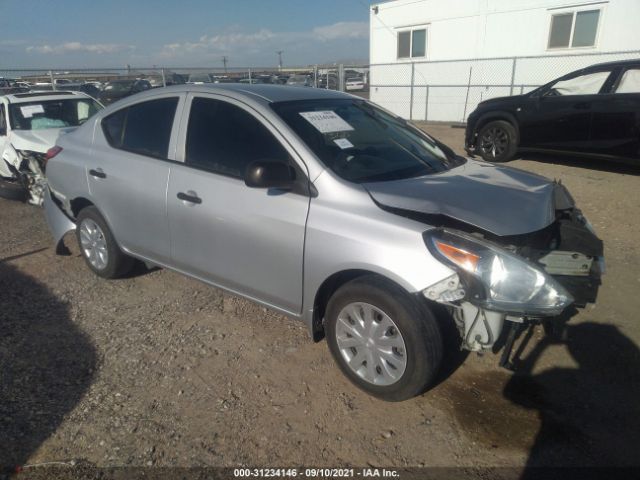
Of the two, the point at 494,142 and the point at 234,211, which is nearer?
the point at 234,211

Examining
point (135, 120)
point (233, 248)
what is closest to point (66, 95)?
point (135, 120)

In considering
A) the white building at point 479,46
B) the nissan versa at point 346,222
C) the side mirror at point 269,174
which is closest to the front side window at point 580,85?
the white building at point 479,46

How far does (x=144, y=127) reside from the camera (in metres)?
3.98

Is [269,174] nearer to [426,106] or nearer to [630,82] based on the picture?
[630,82]

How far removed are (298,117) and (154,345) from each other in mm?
1930

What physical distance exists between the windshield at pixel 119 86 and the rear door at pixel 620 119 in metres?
18.8

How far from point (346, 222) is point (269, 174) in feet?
1.79

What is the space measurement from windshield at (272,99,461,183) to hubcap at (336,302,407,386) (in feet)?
2.72

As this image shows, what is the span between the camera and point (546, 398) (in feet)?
9.46

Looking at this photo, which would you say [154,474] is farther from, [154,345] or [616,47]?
[616,47]

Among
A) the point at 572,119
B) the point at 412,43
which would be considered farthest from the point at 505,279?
the point at 412,43

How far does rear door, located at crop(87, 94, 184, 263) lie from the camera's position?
3.74 meters

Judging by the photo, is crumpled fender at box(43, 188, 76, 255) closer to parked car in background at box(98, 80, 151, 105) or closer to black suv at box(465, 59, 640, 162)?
black suv at box(465, 59, 640, 162)

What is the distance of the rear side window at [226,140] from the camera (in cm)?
322
